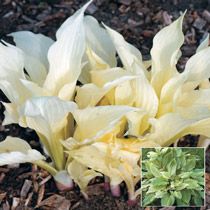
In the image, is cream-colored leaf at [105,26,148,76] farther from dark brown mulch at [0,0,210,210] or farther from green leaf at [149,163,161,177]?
dark brown mulch at [0,0,210,210]

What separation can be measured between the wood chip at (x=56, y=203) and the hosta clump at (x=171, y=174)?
23 cm

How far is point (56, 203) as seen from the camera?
1502 millimetres

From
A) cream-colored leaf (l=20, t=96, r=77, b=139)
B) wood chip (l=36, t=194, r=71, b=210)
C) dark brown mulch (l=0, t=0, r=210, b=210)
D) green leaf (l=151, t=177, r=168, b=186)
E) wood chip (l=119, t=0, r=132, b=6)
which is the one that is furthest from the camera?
wood chip (l=119, t=0, r=132, b=6)

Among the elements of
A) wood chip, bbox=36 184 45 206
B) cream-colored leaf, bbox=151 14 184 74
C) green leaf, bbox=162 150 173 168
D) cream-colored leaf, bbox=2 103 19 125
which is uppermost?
cream-colored leaf, bbox=151 14 184 74

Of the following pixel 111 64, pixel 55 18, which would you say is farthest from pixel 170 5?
pixel 111 64

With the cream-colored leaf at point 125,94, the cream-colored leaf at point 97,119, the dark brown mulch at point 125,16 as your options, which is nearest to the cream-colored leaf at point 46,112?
the cream-colored leaf at point 97,119

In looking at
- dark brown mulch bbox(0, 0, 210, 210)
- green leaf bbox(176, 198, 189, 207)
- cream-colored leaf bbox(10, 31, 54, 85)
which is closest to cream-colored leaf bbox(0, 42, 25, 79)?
cream-colored leaf bbox(10, 31, 54, 85)

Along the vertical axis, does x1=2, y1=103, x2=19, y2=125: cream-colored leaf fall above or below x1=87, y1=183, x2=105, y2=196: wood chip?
above

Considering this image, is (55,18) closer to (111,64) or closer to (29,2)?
(29,2)

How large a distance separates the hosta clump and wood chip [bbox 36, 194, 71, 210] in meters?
0.23

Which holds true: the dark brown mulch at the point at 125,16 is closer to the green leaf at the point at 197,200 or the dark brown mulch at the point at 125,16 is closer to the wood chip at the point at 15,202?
the wood chip at the point at 15,202

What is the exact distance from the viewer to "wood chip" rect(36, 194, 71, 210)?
150cm

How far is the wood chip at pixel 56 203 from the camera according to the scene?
1495 millimetres

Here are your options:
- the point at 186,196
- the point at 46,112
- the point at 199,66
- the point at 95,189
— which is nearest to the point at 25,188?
the point at 95,189
